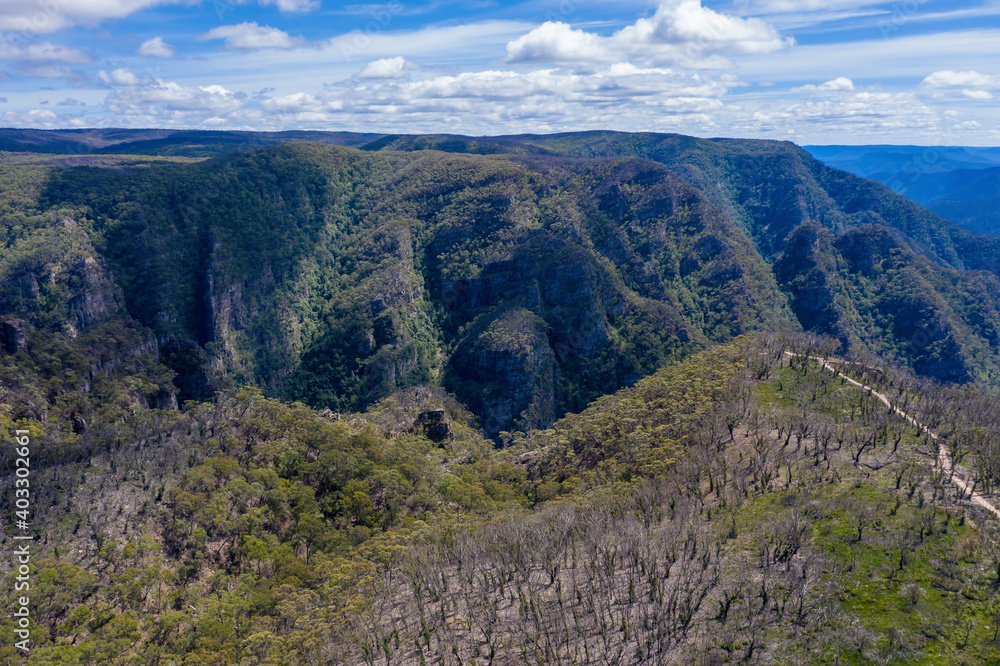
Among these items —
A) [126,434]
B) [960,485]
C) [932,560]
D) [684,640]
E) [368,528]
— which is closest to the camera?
[684,640]

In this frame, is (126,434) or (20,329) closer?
(126,434)

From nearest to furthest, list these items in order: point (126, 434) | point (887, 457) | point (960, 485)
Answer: point (960, 485)
point (887, 457)
point (126, 434)

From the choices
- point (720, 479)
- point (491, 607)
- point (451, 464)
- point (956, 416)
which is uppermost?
point (956, 416)

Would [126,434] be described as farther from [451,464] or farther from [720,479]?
[720,479]

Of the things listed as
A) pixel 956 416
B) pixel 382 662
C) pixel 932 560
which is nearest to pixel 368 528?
pixel 382 662

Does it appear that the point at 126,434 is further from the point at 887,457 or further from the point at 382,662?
the point at 887,457

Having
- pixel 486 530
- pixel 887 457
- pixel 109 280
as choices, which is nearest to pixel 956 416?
pixel 887 457

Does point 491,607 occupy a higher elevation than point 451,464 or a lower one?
higher
